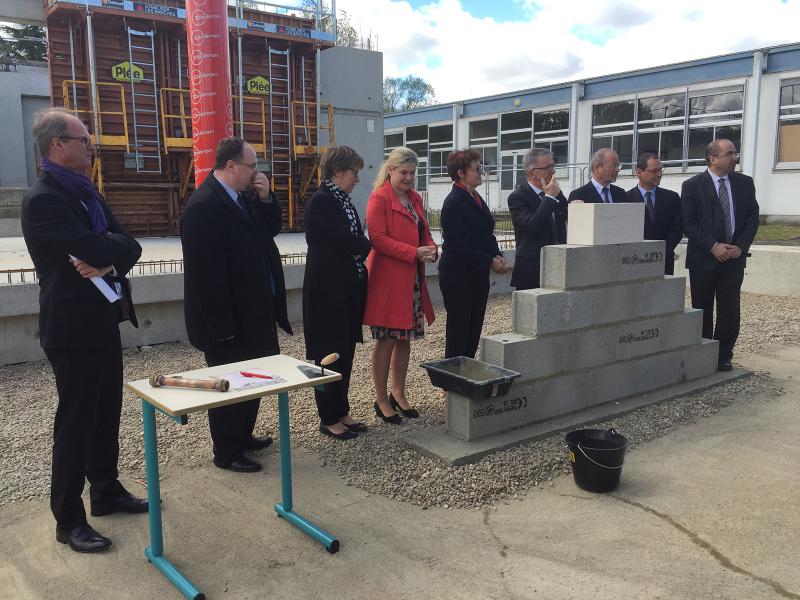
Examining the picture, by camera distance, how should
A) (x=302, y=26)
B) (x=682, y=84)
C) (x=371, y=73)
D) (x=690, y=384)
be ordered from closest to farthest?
(x=690, y=384) → (x=302, y=26) → (x=371, y=73) → (x=682, y=84)

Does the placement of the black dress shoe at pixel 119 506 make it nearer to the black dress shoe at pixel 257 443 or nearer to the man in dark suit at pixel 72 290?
the man in dark suit at pixel 72 290

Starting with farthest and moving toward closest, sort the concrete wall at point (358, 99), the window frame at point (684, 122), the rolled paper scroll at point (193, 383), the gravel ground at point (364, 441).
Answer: the window frame at point (684, 122), the concrete wall at point (358, 99), the gravel ground at point (364, 441), the rolled paper scroll at point (193, 383)

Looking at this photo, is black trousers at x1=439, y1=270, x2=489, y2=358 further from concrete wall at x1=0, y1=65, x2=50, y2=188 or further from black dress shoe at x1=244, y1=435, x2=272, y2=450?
concrete wall at x1=0, y1=65, x2=50, y2=188

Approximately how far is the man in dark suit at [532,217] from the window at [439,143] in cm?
2264

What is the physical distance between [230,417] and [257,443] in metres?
0.48

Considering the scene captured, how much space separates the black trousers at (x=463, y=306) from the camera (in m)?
4.99

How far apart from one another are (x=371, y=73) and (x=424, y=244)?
42.4 feet

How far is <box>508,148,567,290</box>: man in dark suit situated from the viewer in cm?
553

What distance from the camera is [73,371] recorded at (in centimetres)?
314

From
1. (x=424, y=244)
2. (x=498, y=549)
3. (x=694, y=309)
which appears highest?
(x=424, y=244)

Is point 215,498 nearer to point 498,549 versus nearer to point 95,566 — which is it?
point 95,566

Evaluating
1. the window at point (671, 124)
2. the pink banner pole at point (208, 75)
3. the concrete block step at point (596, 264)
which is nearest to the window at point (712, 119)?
the window at point (671, 124)

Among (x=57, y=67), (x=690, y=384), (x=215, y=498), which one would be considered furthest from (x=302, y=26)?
(x=215, y=498)

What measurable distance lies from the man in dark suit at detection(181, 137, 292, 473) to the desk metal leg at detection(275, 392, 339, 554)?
701mm
